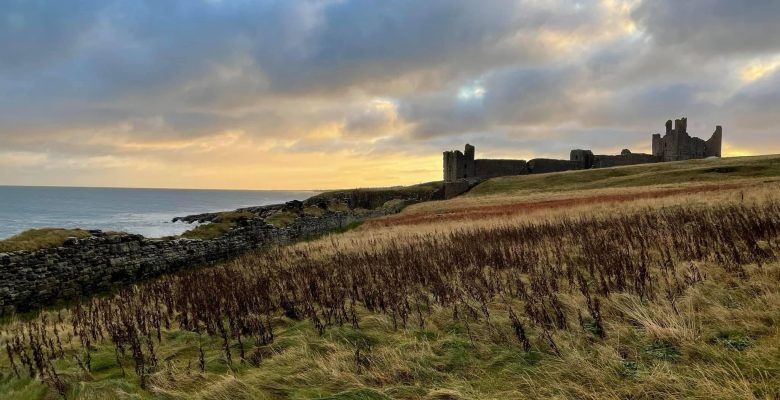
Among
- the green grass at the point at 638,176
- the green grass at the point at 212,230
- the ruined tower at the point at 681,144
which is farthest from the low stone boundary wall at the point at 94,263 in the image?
the ruined tower at the point at 681,144

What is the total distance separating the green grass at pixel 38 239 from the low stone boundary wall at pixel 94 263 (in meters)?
0.42

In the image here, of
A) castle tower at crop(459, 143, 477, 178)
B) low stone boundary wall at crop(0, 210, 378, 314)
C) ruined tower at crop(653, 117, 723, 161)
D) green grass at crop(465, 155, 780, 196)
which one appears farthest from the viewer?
ruined tower at crop(653, 117, 723, 161)

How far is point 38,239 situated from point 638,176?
4789 cm

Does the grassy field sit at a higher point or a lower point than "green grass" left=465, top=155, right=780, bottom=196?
lower

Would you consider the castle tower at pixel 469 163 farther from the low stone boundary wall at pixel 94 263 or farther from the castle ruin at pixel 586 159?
the low stone boundary wall at pixel 94 263

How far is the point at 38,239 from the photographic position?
13531 mm

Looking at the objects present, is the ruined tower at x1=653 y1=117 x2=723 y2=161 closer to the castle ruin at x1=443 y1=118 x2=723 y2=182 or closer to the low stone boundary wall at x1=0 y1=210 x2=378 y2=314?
the castle ruin at x1=443 y1=118 x2=723 y2=182

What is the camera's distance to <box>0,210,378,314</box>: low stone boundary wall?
12.1 m

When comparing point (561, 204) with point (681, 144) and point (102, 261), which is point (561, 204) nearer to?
point (102, 261)

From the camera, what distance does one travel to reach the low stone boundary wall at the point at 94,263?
1209 cm

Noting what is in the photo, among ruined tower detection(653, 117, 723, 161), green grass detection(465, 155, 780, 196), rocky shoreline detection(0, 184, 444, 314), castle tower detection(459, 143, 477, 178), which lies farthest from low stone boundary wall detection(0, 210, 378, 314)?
ruined tower detection(653, 117, 723, 161)

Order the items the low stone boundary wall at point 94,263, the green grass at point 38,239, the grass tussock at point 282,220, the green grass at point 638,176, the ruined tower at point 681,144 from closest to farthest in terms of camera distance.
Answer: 1. the low stone boundary wall at point 94,263
2. the green grass at point 38,239
3. the grass tussock at point 282,220
4. the green grass at point 638,176
5. the ruined tower at point 681,144

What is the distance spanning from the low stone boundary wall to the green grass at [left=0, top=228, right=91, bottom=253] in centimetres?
42

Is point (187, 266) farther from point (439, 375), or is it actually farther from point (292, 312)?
point (439, 375)
